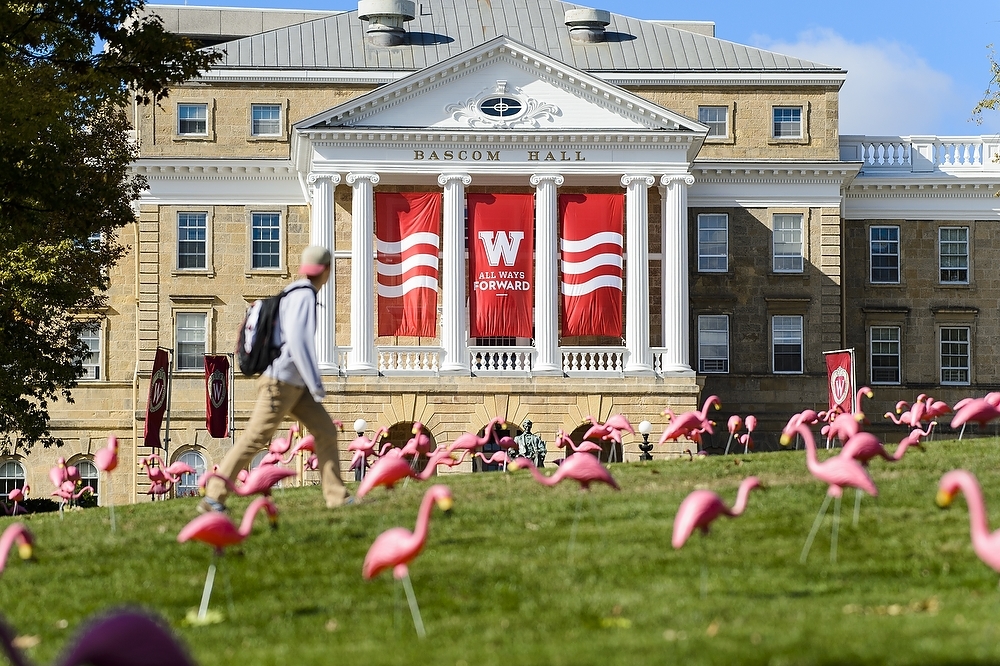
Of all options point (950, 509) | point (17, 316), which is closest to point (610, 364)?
point (17, 316)

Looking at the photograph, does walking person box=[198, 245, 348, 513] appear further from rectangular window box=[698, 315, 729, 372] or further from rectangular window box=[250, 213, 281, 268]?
rectangular window box=[698, 315, 729, 372]

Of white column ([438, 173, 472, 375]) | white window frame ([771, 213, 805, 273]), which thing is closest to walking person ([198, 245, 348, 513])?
white column ([438, 173, 472, 375])

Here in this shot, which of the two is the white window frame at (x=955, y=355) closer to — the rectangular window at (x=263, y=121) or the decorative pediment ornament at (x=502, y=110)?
the decorative pediment ornament at (x=502, y=110)

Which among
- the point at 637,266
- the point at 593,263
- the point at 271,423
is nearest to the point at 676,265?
the point at 637,266

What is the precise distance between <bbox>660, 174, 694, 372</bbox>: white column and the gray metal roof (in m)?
7.51

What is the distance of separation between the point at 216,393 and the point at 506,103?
12.6 m

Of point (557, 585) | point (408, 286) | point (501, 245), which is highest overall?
point (501, 245)

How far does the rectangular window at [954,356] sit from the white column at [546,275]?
15602mm

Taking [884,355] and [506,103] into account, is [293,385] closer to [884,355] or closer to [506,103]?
[506,103]

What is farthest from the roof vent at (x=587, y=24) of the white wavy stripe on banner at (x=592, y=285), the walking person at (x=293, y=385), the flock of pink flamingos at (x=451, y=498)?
the walking person at (x=293, y=385)

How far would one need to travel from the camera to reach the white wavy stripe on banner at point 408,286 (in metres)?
42.9

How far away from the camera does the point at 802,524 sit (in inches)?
518

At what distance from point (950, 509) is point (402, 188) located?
113 feet

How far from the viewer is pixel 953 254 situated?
2080 inches
